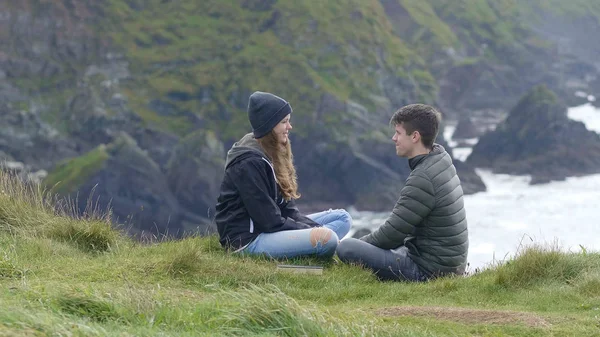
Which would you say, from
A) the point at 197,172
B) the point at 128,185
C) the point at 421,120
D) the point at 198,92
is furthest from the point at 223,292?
the point at 198,92

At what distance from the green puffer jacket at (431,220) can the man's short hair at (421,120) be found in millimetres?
256

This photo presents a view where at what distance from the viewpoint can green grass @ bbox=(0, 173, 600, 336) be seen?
6.51 meters

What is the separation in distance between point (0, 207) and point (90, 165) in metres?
81.1

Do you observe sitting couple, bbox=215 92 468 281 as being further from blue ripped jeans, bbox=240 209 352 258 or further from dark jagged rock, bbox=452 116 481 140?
dark jagged rock, bbox=452 116 481 140

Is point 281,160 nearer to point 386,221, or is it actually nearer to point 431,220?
point 386,221

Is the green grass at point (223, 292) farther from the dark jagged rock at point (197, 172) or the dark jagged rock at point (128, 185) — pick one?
the dark jagged rock at point (197, 172)

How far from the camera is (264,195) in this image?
10.1 m

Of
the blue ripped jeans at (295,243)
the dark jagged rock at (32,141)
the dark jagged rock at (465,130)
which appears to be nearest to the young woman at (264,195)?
the blue ripped jeans at (295,243)

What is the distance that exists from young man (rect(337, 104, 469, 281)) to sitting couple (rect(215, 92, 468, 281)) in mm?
12

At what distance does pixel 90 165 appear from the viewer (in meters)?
90.4

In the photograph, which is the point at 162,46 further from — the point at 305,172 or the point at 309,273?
the point at 309,273

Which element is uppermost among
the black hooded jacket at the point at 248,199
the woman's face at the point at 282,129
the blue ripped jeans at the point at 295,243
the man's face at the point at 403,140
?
the man's face at the point at 403,140

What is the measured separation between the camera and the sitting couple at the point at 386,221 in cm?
1013

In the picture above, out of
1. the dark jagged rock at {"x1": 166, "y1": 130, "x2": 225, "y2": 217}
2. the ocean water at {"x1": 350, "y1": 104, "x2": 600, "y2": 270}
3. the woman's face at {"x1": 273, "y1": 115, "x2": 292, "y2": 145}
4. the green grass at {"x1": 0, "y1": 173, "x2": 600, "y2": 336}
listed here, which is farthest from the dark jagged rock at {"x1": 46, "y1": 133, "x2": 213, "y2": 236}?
the woman's face at {"x1": 273, "y1": 115, "x2": 292, "y2": 145}
